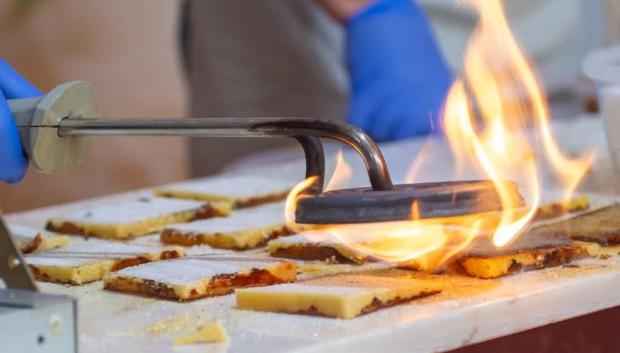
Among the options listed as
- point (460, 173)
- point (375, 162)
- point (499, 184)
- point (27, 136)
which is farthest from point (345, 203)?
point (460, 173)

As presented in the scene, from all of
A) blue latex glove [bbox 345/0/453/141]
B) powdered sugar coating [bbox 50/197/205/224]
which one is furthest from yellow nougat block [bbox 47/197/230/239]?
blue latex glove [bbox 345/0/453/141]

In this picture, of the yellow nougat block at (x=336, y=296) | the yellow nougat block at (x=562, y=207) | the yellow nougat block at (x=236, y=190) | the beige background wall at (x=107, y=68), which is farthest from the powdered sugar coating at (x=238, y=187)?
the beige background wall at (x=107, y=68)

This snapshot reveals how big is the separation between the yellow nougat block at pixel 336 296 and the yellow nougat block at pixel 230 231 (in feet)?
0.80

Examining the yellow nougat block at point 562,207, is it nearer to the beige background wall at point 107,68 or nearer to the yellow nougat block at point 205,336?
the yellow nougat block at point 205,336

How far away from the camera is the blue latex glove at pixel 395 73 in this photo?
217cm

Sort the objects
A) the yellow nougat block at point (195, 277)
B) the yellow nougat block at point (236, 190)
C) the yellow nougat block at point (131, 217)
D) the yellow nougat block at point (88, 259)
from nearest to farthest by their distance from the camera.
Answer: the yellow nougat block at point (195, 277) → the yellow nougat block at point (88, 259) → the yellow nougat block at point (131, 217) → the yellow nougat block at point (236, 190)

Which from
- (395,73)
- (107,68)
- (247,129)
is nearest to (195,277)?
(247,129)

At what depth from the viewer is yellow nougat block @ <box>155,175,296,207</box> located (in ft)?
5.21

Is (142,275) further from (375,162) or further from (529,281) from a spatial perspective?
(529,281)

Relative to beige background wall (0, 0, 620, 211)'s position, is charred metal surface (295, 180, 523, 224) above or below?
below

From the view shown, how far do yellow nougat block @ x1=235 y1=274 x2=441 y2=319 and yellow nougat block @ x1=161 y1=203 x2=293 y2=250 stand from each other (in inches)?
9.6

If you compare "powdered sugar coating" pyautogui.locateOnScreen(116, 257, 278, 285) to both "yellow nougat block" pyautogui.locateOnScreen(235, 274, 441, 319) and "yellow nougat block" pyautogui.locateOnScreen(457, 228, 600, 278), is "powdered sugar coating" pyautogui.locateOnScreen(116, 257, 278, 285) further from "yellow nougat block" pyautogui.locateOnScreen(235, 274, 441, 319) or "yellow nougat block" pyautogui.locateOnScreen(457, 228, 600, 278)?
"yellow nougat block" pyautogui.locateOnScreen(457, 228, 600, 278)

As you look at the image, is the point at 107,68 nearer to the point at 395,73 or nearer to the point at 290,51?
the point at 290,51

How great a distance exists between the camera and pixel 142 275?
1125mm
